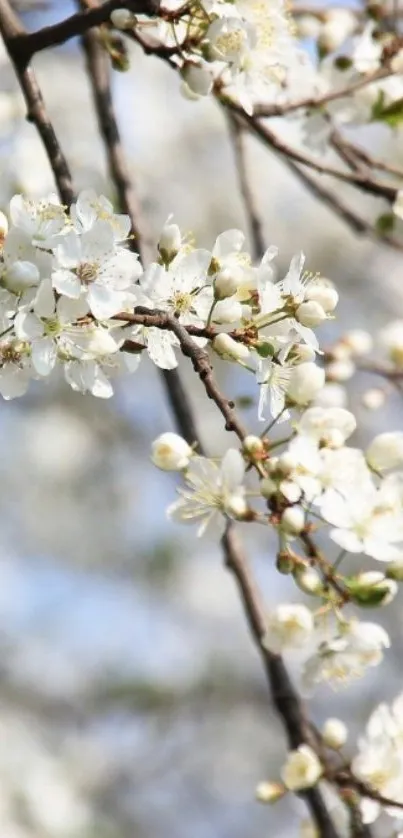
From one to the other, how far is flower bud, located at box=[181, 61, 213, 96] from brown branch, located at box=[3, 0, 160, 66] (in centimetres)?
10

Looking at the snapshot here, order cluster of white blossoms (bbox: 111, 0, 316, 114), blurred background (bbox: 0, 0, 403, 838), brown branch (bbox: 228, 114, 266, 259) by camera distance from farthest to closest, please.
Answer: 1. blurred background (bbox: 0, 0, 403, 838)
2. brown branch (bbox: 228, 114, 266, 259)
3. cluster of white blossoms (bbox: 111, 0, 316, 114)

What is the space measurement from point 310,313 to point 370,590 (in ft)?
0.78

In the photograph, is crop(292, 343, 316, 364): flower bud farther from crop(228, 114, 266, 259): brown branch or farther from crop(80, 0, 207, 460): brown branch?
crop(228, 114, 266, 259): brown branch

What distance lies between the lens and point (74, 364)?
103 cm

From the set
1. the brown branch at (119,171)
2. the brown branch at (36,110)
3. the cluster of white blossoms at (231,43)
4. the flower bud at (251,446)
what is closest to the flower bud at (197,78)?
the cluster of white blossoms at (231,43)

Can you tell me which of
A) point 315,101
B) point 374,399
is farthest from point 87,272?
point 374,399

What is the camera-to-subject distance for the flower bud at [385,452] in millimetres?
1127

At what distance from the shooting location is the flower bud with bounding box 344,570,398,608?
3.30ft

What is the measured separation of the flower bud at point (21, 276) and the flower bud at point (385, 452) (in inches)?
14.6

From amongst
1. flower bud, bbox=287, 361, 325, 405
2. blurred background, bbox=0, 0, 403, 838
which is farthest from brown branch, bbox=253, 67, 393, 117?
blurred background, bbox=0, 0, 403, 838

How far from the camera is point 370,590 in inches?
39.7

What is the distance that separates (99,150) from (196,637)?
2.23 m

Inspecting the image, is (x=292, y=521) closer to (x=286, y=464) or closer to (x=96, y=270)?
(x=286, y=464)

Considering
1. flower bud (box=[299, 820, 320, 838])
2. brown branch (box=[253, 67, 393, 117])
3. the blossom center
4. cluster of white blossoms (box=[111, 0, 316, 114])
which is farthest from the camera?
brown branch (box=[253, 67, 393, 117])
